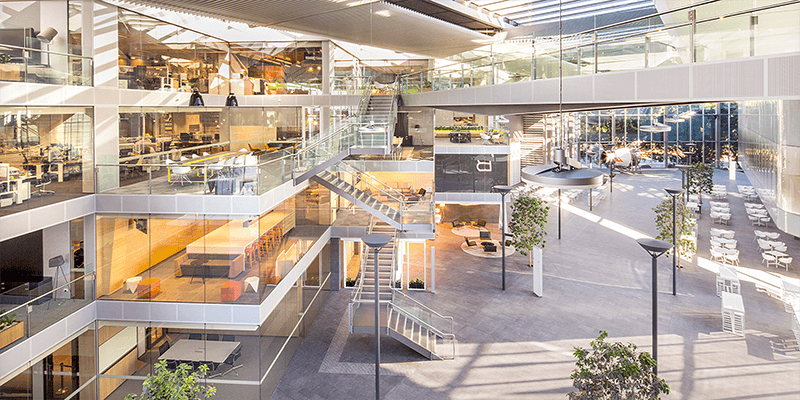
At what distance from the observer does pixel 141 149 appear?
15.2 metres

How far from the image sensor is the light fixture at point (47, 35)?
11062 mm

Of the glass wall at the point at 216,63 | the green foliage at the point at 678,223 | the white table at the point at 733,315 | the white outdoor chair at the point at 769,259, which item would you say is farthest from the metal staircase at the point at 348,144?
the white outdoor chair at the point at 769,259

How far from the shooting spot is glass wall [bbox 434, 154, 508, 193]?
78.7ft

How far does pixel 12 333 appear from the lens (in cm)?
816

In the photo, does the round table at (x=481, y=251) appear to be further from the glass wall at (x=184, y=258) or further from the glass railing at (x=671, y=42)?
the glass wall at (x=184, y=258)

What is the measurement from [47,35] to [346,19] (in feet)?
27.8

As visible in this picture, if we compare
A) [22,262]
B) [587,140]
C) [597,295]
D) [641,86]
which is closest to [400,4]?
[641,86]

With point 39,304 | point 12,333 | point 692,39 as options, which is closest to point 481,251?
point 692,39

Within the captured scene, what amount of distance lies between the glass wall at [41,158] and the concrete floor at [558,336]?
677 cm

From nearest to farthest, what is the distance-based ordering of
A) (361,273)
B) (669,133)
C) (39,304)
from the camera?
(39,304), (361,273), (669,133)

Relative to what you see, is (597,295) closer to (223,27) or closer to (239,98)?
Answer: (239,98)

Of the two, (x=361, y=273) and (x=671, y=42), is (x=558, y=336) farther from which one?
(x=671, y=42)

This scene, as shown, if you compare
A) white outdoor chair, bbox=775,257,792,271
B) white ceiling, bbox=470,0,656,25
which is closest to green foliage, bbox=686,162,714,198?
white outdoor chair, bbox=775,257,792,271

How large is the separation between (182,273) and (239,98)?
13341 millimetres
